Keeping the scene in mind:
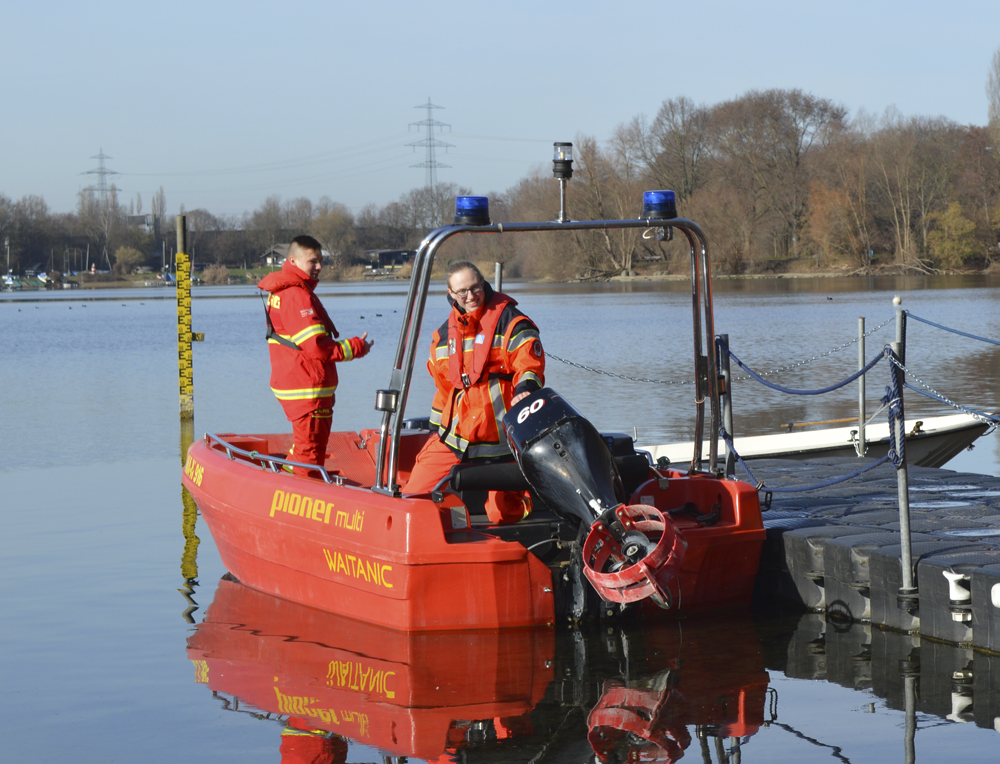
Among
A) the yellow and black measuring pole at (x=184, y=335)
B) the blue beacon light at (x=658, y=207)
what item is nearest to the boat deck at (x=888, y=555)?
the blue beacon light at (x=658, y=207)

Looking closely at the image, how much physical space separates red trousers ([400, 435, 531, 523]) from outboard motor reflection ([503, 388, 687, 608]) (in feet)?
1.84

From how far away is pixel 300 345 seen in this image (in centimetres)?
650

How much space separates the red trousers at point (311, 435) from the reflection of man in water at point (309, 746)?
2.28m

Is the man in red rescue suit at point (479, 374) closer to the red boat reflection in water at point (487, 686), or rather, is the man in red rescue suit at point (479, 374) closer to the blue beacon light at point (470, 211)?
the blue beacon light at point (470, 211)

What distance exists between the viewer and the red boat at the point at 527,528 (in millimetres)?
5016

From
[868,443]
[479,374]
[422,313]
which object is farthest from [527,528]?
[868,443]

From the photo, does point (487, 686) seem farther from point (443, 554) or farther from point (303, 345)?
point (303, 345)

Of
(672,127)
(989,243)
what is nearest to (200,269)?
(672,127)

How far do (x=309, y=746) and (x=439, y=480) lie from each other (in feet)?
5.63

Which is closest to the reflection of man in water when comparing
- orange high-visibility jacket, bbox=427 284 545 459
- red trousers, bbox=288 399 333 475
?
orange high-visibility jacket, bbox=427 284 545 459

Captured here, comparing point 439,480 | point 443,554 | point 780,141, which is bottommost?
point 443,554

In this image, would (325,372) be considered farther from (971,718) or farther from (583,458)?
(971,718)

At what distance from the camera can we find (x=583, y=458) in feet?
16.7

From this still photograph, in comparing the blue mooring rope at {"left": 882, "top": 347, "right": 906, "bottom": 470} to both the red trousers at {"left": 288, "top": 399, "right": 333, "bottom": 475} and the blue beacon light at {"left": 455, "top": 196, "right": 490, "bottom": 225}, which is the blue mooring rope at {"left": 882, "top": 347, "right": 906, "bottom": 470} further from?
the red trousers at {"left": 288, "top": 399, "right": 333, "bottom": 475}
